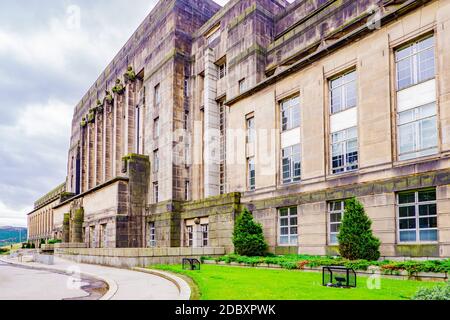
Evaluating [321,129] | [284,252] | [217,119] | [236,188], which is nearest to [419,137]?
[321,129]

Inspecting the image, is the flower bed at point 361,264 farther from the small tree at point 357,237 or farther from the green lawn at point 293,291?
the green lawn at point 293,291

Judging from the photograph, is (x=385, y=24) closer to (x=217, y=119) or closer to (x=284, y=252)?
(x=284, y=252)

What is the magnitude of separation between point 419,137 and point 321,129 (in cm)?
639

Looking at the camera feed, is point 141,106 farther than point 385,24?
Yes

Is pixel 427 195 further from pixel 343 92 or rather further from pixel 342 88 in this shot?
pixel 342 88

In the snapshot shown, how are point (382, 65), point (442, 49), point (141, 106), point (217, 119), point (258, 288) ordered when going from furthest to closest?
point (141, 106) → point (217, 119) → point (382, 65) → point (442, 49) → point (258, 288)

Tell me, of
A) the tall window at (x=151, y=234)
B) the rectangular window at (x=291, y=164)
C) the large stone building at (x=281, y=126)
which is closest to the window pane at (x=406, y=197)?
the large stone building at (x=281, y=126)

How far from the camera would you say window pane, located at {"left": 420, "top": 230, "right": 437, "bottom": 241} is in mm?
19006

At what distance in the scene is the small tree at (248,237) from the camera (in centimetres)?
2695

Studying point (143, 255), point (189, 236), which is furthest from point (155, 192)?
point (143, 255)

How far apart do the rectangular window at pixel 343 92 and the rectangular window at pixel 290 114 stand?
2.97m

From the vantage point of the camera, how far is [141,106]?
49531mm

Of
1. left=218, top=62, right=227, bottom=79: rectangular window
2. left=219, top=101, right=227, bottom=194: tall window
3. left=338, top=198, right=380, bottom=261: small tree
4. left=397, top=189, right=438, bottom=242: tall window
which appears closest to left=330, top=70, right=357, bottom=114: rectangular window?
left=397, top=189, right=438, bottom=242: tall window

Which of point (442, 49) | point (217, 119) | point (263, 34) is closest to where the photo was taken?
point (442, 49)
